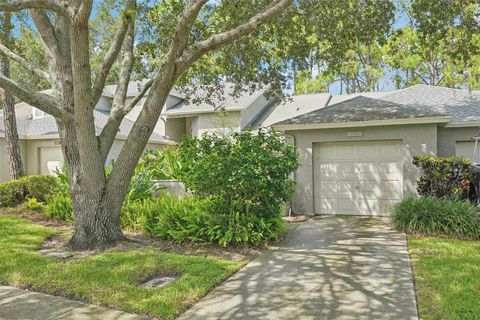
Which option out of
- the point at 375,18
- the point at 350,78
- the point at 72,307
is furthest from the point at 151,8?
the point at 350,78

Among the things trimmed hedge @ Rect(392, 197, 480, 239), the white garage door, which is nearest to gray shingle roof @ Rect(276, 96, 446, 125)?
the white garage door

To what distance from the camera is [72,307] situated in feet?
15.5

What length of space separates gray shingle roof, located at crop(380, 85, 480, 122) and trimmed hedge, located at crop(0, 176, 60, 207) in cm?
1196

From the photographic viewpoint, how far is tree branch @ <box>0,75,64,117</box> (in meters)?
6.87

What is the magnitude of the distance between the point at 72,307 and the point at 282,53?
8943 millimetres

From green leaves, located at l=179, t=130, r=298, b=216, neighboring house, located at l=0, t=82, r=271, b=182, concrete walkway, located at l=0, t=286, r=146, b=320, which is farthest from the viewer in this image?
neighboring house, located at l=0, t=82, r=271, b=182

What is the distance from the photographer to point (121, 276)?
571 centimetres

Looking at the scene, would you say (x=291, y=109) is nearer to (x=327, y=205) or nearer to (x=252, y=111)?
(x=252, y=111)

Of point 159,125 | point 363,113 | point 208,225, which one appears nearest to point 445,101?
point 363,113

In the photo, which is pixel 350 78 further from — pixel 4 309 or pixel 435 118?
pixel 4 309

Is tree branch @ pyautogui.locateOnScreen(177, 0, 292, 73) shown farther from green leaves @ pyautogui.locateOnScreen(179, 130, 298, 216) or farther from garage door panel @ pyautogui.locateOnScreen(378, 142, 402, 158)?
garage door panel @ pyautogui.locateOnScreen(378, 142, 402, 158)

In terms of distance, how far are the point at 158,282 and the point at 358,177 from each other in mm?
7537

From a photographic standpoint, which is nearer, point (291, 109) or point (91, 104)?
point (91, 104)

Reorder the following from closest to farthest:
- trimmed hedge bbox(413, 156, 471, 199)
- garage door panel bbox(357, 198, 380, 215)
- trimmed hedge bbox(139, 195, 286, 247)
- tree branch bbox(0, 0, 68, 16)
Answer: tree branch bbox(0, 0, 68, 16), trimmed hedge bbox(139, 195, 286, 247), trimmed hedge bbox(413, 156, 471, 199), garage door panel bbox(357, 198, 380, 215)
